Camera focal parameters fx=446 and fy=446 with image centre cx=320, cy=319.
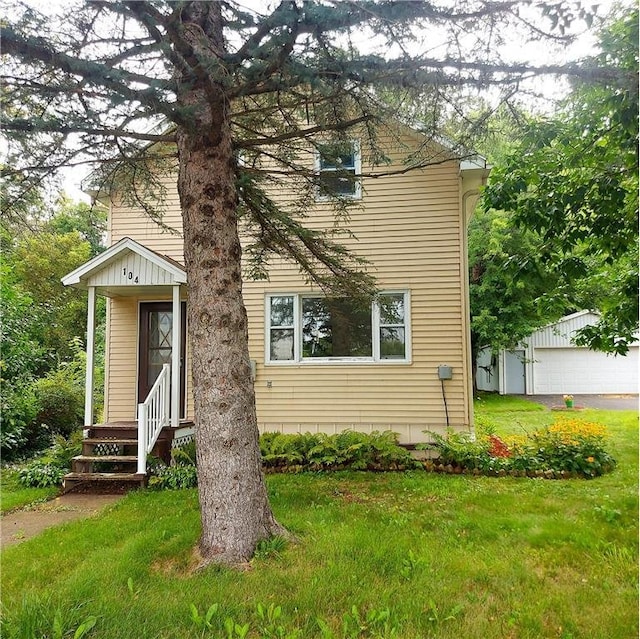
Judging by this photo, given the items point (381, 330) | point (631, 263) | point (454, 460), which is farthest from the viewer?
point (381, 330)

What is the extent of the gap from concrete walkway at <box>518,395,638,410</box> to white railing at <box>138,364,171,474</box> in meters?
13.2

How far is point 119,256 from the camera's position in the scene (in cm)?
736

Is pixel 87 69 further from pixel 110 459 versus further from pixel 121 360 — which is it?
pixel 121 360

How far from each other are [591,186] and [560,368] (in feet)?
54.4

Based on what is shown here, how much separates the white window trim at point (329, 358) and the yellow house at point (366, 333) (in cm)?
2

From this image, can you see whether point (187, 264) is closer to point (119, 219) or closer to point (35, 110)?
point (35, 110)

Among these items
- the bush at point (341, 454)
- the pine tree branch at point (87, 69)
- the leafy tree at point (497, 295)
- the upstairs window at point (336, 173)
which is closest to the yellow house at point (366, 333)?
the bush at point (341, 454)

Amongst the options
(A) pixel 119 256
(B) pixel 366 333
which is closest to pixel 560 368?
(B) pixel 366 333

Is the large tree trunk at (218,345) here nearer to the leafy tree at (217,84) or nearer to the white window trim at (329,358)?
the leafy tree at (217,84)

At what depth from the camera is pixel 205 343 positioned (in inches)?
151

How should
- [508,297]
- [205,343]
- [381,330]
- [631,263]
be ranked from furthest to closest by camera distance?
[508,297] → [381,330] → [631,263] → [205,343]

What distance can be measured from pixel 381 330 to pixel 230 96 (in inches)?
205

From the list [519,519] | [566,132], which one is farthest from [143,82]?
[519,519]

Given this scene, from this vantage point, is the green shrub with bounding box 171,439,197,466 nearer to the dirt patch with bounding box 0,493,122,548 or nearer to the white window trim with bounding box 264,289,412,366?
the dirt patch with bounding box 0,493,122,548
